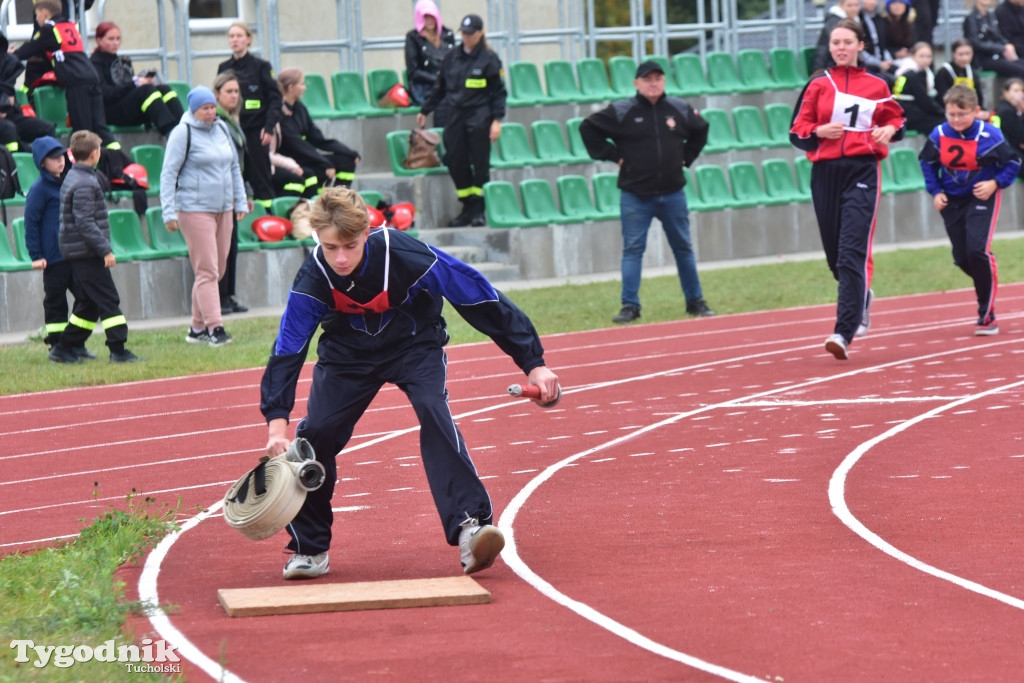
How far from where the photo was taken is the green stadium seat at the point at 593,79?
2383cm

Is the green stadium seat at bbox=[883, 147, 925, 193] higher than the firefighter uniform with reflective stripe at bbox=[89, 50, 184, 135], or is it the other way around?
the firefighter uniform with reflective stripe at bbox=[89, 50, 184, 135]

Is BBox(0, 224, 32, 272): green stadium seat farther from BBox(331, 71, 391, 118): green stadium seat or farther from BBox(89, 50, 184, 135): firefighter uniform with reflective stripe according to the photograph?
BBox(331, 71, 391, 118): green stadium seat

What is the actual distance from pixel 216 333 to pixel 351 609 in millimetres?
8945

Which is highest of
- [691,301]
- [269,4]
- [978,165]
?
[269,4]

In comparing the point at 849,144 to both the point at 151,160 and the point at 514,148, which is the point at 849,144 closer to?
the point at 151,160

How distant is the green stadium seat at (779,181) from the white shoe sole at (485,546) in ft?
54.8

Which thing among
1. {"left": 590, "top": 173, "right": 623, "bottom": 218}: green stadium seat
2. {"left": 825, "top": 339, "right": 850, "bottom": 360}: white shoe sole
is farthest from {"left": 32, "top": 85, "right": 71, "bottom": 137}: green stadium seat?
{"left": 825, "top": 339, "right": 850, "bottom": 360}: white shoe sole

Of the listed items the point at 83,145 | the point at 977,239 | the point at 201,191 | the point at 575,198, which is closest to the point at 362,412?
the point at 83,145

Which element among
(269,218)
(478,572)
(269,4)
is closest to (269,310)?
(269,218)

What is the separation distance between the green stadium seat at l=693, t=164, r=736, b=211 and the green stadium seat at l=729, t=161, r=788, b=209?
0.11 m

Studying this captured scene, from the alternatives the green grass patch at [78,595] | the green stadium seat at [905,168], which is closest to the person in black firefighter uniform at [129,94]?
the green stadium seat at [905,168]

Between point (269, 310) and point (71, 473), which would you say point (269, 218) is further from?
point (71, 473)

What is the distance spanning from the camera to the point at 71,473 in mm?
9578

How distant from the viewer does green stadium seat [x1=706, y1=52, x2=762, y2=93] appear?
2516cm
